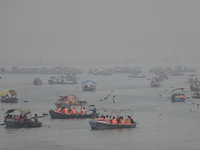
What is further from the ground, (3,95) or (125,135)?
(3,95)

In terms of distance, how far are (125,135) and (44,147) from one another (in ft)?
44.4

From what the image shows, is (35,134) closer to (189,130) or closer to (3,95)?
(189,130)

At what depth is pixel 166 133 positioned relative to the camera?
67062mm

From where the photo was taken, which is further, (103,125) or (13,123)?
(13,123)

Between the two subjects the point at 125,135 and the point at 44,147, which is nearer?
the point at 44,147

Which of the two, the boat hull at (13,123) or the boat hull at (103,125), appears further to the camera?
the boat hull at (13,123)

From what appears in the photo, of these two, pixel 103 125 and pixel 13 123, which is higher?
pixel 13 123

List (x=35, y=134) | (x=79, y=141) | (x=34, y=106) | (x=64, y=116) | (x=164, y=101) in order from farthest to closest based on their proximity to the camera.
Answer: (x=164, y=101)
(x=34, y=106)
(x=64, y=116)
(x=35, y=134)
(x=79, y=141)

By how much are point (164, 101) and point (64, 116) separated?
45454 mm

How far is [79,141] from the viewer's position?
60531mm

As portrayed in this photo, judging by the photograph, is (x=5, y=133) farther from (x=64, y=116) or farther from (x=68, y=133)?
(x=64, y=116)

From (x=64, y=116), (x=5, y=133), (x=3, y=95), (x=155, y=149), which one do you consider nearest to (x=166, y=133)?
(x=155, y=149)

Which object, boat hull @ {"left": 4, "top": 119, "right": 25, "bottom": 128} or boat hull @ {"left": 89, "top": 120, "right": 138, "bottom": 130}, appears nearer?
boat hull @ {"left": 89, "top": 120, "right": 138, "bottom": 130}

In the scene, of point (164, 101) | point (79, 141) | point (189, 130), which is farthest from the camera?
point (164, 101)
